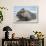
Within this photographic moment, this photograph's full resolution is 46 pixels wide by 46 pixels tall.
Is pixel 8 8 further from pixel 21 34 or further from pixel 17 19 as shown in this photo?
pixel 21 34

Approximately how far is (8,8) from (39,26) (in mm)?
990

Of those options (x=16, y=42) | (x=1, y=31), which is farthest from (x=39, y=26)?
(x=1, y=31)

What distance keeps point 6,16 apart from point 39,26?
0.95 m

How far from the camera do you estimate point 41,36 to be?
3.97 metres

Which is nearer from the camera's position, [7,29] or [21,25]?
[7,29]

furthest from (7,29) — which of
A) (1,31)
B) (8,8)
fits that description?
(8,8)

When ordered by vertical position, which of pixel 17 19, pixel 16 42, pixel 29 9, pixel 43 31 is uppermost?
pixel 29 9

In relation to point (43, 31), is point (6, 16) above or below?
above

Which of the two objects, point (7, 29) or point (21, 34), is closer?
point (7, 29)

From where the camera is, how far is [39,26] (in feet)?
13.7

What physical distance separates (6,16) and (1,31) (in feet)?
1.43

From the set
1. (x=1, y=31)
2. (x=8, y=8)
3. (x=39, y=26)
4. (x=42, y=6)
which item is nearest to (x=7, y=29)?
(x=1, y=31)

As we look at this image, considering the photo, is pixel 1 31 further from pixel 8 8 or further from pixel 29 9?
pixel 29 9

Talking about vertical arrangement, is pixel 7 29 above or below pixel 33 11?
below
